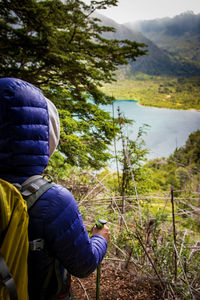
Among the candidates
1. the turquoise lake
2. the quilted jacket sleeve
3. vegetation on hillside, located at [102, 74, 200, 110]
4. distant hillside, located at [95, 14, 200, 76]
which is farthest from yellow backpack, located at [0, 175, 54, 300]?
distant hillside, located at [95, 14, 200, 76]

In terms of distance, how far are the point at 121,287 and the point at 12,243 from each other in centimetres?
173

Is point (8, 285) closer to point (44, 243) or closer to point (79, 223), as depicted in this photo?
point (44, 243)

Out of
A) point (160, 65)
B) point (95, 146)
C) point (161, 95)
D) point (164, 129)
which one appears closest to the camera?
point (95, 146)

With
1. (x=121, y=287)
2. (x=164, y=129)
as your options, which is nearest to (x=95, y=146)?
(x=121, y=287)

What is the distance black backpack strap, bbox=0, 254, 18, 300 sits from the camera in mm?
525

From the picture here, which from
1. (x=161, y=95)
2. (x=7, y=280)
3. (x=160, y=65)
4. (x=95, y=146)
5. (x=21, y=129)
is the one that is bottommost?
(x=95, y=146)

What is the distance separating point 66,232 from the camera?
27.1 inches

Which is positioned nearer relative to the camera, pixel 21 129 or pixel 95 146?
pixel 21 129

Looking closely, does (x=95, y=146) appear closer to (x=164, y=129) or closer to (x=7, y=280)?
(x=7, y=280)

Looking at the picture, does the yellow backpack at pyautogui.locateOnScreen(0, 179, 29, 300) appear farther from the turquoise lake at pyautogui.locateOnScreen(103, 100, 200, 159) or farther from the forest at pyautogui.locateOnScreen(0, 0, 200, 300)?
the turquoise lake at pyautogui.locateOnScreen(103, 100, 200, 159)

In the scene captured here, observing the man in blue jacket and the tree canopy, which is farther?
the tree canopy

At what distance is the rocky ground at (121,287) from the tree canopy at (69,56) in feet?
7.42

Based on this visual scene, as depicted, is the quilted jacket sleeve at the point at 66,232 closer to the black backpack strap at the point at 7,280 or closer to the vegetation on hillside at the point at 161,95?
the black backpack strap at the point at 7,280

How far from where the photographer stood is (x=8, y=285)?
53cm
